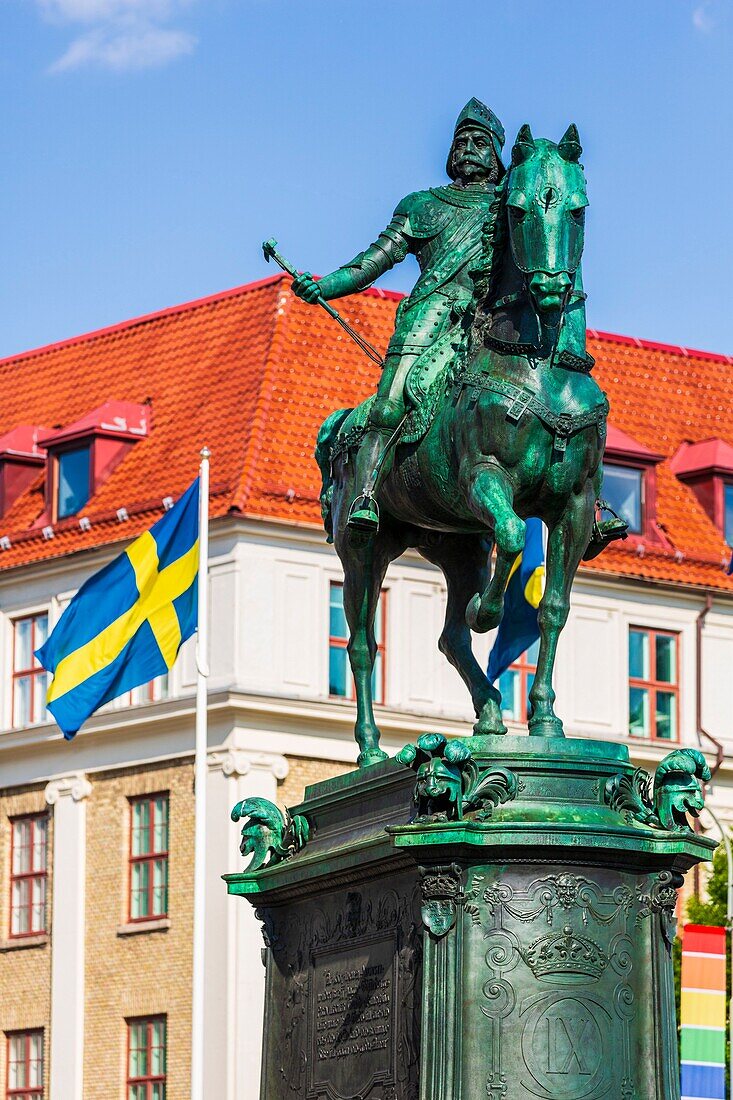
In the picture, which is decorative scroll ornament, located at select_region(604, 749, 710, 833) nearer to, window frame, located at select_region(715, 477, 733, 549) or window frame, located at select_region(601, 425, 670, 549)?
window frame, located at select_region(601, 425, 670, 549)

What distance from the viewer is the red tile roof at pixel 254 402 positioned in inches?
2003

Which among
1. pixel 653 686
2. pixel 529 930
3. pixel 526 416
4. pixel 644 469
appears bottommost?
pixel 529 930

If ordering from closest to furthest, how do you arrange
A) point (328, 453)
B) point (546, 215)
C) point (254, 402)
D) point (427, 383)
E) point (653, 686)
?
point (546, 215) < point (427, 383) < point (328, 453) < point (254, 402) < point (653, 686)

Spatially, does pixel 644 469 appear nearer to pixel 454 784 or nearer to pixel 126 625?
pixel 126 625

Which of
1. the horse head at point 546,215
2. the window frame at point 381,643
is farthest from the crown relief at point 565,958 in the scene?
the window frame at point 381,643

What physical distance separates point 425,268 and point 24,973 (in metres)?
35.9

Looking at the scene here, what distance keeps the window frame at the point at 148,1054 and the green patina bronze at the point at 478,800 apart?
32119 millimetres

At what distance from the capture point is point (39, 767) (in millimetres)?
52000

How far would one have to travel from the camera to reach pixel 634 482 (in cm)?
5444

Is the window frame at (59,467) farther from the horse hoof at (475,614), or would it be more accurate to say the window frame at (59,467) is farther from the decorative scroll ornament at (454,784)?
the decorative scroll ornament at (454,784)

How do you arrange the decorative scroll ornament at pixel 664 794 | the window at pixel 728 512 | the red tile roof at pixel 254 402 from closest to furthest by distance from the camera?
the decorative scroll ornament at pixel 664 794, the red tile roof at pixel 254 402, the window at pixel 728 512

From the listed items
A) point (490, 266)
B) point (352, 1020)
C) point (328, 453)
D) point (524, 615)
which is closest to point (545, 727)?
point (352, 1020)

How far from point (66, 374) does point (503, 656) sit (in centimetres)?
2112

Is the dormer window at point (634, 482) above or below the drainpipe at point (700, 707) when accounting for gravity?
above
